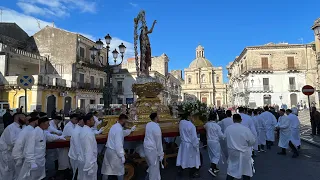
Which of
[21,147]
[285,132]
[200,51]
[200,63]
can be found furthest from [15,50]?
[200,51]

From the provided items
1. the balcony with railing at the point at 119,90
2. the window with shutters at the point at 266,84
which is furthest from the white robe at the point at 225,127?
the window with shutters at the point at 266,84

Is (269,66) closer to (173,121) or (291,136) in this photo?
(291,136)

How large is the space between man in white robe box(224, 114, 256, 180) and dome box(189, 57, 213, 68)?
7235cm

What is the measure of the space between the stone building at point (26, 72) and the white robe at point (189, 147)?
22163mm

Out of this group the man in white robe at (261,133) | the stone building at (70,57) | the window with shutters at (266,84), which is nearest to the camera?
the man in white robe at (261,133)

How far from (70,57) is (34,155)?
93.5 feet

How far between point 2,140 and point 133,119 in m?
3.28

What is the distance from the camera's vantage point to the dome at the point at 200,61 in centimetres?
7696

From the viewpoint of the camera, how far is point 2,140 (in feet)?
16.9

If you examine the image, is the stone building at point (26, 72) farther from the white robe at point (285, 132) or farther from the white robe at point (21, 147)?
the white robe at point (285, 132)

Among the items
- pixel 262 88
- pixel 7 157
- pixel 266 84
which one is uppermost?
pixel 266 84

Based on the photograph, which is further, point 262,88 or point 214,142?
point 262,88

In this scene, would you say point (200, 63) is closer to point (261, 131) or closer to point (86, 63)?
point (86, 63)

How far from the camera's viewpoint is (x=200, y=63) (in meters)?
77.4
